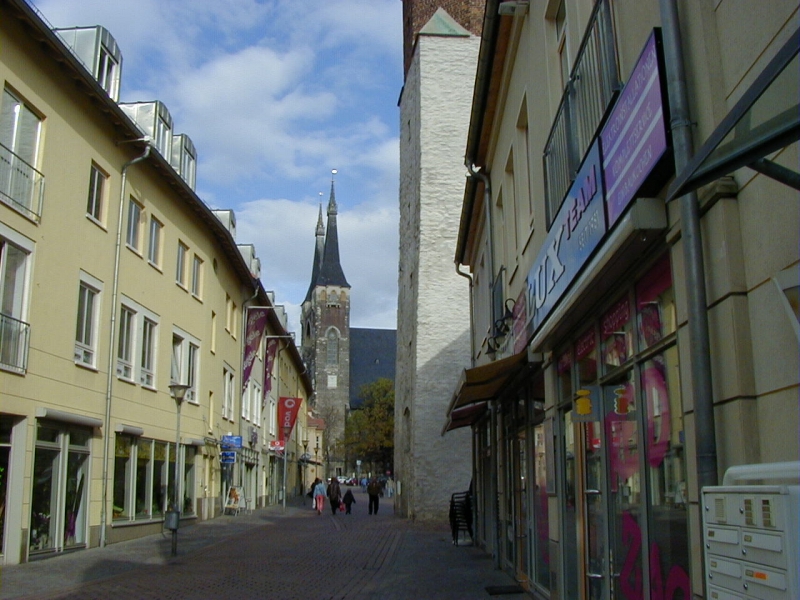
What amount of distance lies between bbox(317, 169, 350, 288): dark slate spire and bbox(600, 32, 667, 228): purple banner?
103m

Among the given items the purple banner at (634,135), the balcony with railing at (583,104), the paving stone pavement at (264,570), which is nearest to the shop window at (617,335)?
the purple banner at (634,135)

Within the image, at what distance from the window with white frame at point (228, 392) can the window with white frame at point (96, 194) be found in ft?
42.5

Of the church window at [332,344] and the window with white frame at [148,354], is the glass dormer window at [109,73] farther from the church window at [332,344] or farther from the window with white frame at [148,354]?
the church window at [332,344]

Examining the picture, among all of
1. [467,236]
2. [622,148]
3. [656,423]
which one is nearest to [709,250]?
[622,148]

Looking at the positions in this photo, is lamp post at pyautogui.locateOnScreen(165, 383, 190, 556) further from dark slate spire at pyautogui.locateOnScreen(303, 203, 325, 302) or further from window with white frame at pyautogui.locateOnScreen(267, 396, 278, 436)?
dark slate spire at pyautogui.locateOnScreen(303, 203, 325, 302)

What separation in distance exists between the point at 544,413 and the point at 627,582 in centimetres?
380

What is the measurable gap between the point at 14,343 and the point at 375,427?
219 feet

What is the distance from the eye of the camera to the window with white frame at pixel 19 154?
14.4 m

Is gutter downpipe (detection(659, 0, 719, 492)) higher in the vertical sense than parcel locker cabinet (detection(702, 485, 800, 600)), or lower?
higher

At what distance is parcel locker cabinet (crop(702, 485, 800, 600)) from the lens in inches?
105

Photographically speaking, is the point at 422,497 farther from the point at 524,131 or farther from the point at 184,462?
the point at 524,131

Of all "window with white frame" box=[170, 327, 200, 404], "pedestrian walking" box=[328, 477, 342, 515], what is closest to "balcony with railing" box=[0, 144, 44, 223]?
"window with white frame" box=[170, 327, 200, 404]

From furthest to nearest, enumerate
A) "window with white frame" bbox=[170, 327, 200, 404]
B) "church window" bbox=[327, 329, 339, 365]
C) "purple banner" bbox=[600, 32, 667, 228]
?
"church window" bbox=[327, 329, 339, 365] → "window with white frame" bbox=[170, 327, 200, 404] → "purple banner" bbox=[600, 32, 667, 228]

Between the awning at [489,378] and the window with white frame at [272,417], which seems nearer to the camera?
the awning at [489,378]
